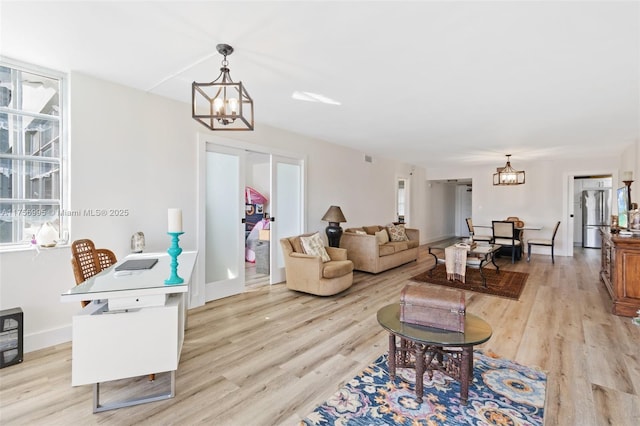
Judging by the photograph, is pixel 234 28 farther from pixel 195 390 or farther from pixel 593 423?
pixel 593 423

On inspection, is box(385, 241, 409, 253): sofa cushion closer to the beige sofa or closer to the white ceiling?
the beige sofa

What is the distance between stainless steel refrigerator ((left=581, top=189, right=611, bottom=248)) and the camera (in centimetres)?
840

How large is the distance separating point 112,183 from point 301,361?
2.60 meters

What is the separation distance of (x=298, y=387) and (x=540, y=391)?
1684mm

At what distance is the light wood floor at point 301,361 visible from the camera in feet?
6.11

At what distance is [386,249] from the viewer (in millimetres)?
5770

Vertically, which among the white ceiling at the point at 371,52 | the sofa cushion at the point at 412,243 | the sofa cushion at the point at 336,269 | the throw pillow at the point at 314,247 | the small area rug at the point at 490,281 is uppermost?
the white ceiling at the point at 371,52

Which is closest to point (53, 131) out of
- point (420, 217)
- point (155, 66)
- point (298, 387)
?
point (155, 66)

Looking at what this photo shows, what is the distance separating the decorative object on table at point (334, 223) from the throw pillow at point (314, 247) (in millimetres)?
732

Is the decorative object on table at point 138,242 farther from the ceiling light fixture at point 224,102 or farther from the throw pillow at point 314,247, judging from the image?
the throw pillow at point 314,247

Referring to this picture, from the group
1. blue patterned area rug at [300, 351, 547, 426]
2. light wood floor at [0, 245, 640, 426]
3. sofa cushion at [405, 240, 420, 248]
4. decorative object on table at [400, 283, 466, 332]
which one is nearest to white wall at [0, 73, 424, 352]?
light wood floor at [0, 245, 640, 426]

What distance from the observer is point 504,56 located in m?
2.45

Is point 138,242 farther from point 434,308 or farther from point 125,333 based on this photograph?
point 434,308

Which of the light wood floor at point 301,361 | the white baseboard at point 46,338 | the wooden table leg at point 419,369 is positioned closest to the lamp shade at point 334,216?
the light wood floor at point 301,361
